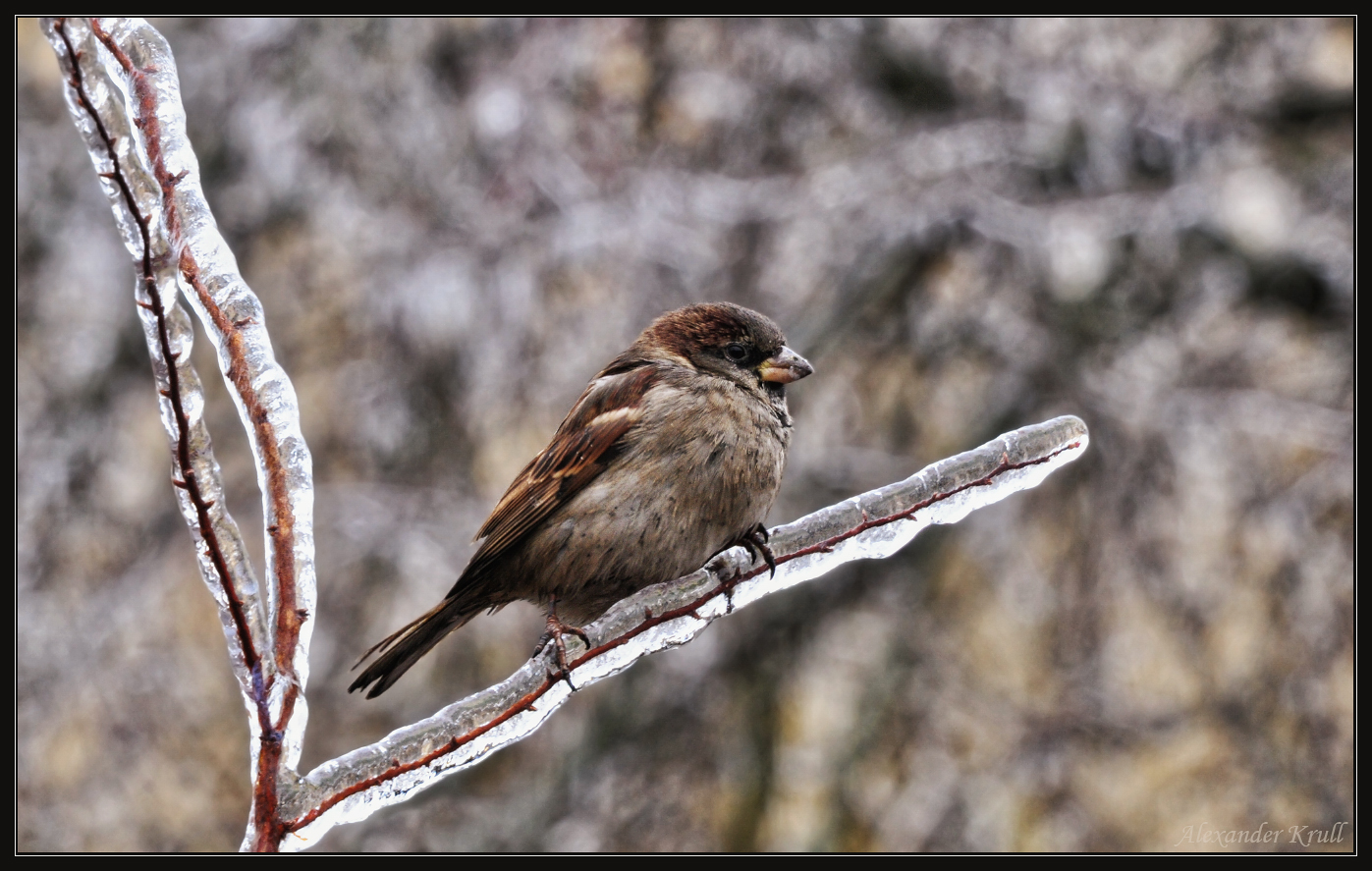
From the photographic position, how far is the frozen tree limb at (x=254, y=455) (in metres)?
1.36

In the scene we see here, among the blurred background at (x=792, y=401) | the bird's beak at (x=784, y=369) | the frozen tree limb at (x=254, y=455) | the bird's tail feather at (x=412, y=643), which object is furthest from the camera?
the blurred background at (x=792, y=401)

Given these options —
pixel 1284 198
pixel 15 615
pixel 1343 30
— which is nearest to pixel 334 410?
pixel 15 615

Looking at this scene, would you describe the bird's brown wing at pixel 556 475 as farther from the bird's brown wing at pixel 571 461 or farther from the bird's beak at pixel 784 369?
the bird's beak at pixel 784 369

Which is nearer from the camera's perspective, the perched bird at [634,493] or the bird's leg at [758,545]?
the bird's leg at [758,545]

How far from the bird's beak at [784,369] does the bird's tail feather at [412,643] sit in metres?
0.86

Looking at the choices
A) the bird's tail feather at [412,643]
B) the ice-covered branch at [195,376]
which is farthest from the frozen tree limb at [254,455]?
the bird's tail feather at [412,643]

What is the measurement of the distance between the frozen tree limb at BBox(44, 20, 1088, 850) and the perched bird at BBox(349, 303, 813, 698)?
2.90 ft

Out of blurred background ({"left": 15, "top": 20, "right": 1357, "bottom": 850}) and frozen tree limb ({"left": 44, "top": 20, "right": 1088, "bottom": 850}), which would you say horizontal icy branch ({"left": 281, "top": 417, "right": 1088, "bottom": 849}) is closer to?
frozen tree limb ({"left": 44, "top": 20, "right": 1088, "bottom": 850})

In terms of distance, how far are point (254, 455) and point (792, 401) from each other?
142 inches

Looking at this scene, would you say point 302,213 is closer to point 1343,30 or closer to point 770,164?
point 770,164

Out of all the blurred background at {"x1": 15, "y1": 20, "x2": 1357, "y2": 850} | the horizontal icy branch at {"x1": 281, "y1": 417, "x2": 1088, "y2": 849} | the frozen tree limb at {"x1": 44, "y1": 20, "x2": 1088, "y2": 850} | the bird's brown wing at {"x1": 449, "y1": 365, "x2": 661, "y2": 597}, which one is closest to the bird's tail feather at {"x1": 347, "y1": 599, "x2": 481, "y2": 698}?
the bird's brown wing at {"x1": 449, "y1": 365, "x2": 661, "y2": 597}

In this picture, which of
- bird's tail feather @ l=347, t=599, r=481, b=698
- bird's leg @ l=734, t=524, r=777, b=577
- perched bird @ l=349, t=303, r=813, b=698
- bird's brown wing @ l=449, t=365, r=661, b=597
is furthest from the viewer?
bird's brown wing @ l=449, t=365, r=661, b=597

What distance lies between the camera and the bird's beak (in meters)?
2.89

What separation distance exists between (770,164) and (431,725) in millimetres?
4195
